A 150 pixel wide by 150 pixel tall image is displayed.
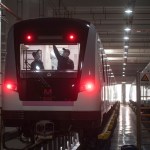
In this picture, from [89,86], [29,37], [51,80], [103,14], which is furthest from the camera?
[103,14]

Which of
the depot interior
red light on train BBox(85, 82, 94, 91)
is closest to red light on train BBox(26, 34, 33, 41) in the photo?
red light on train BBox(85, 82, 94, 91)

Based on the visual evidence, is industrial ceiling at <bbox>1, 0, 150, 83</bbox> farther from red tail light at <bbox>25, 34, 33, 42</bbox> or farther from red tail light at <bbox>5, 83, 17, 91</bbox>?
red tail light at <bbox>5, 83, 17, 91</bbox>

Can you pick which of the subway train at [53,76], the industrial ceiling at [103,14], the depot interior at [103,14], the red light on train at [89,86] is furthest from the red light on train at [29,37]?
the depot interior at [103,14]

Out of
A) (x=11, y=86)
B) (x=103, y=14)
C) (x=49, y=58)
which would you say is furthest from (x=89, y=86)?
(x=103, y=14)

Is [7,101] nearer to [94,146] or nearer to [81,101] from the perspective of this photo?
[81,101]

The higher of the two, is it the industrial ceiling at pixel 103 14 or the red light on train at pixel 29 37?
the industrial ceiling at pixel 103 14

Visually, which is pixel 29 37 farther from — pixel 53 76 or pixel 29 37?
pixel 53 76

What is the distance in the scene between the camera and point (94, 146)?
1072cm

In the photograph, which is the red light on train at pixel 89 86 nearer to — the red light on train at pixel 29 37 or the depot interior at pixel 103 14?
A: the red light on train at pixel 29 37

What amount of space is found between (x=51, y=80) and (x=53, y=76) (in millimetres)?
94

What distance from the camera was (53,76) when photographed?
863 centimetres

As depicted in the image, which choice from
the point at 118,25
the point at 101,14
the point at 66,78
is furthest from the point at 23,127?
the point at 118,25

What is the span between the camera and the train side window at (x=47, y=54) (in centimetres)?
872

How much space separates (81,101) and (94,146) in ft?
8.98
